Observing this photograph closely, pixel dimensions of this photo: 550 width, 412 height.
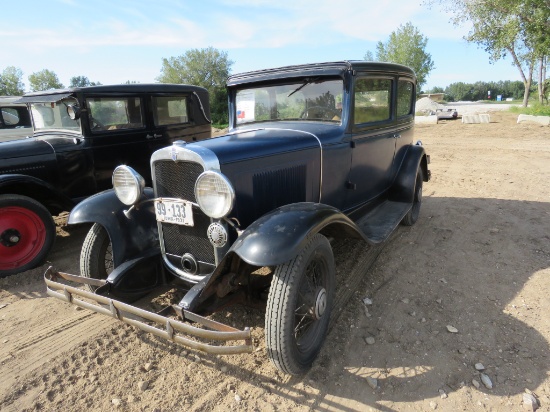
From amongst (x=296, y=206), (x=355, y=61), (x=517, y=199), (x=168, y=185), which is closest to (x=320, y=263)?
(x=296, y=206)

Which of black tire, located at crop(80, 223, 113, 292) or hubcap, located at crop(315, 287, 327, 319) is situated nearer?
hubcap, located at crop(315, 287, 327, 319)

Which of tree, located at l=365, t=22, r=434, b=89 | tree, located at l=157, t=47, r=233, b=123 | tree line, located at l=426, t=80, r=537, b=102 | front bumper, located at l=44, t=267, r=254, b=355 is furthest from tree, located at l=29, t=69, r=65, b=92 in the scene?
tree line, located at l=426, t=80, r=537, b=102

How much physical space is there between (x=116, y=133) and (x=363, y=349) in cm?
412

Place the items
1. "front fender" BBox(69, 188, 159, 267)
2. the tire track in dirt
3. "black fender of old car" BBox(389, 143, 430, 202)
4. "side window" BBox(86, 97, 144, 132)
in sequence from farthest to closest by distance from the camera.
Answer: "side window" BBox(86, 97, 144, 132)
"black fender of old car" BBox(389, 143, 430, 202)
"front fender" BBox(69, 188, 159, 267)
the tire track in dirt

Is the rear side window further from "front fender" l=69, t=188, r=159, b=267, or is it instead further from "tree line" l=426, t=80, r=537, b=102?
"tree line" l=426, t=80, r=537, b=102

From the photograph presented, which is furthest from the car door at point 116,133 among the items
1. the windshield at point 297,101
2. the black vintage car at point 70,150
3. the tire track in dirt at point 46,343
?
the tire track in dirt at point 46,343

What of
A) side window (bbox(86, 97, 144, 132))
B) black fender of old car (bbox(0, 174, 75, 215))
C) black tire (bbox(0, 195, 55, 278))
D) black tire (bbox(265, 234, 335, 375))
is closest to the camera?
black tire (bbox(265, 234, 335, 375))

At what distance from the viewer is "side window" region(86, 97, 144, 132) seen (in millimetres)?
4719

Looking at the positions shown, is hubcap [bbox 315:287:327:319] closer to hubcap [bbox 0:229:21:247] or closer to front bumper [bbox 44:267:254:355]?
front bumper [bbox 44:267:254:355]

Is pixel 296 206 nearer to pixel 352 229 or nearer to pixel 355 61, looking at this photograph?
pixel 352 229

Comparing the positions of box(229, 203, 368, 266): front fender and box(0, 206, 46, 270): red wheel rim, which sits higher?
box(229, 203, 368, 266): front fender

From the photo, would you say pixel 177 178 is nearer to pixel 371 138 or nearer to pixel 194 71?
pixel 371 138

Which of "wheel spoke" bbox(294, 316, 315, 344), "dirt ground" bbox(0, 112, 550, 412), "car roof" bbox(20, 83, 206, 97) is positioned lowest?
"dirt ground" bbox(0, 112, 550, 412)

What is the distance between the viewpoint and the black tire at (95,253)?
285cm
